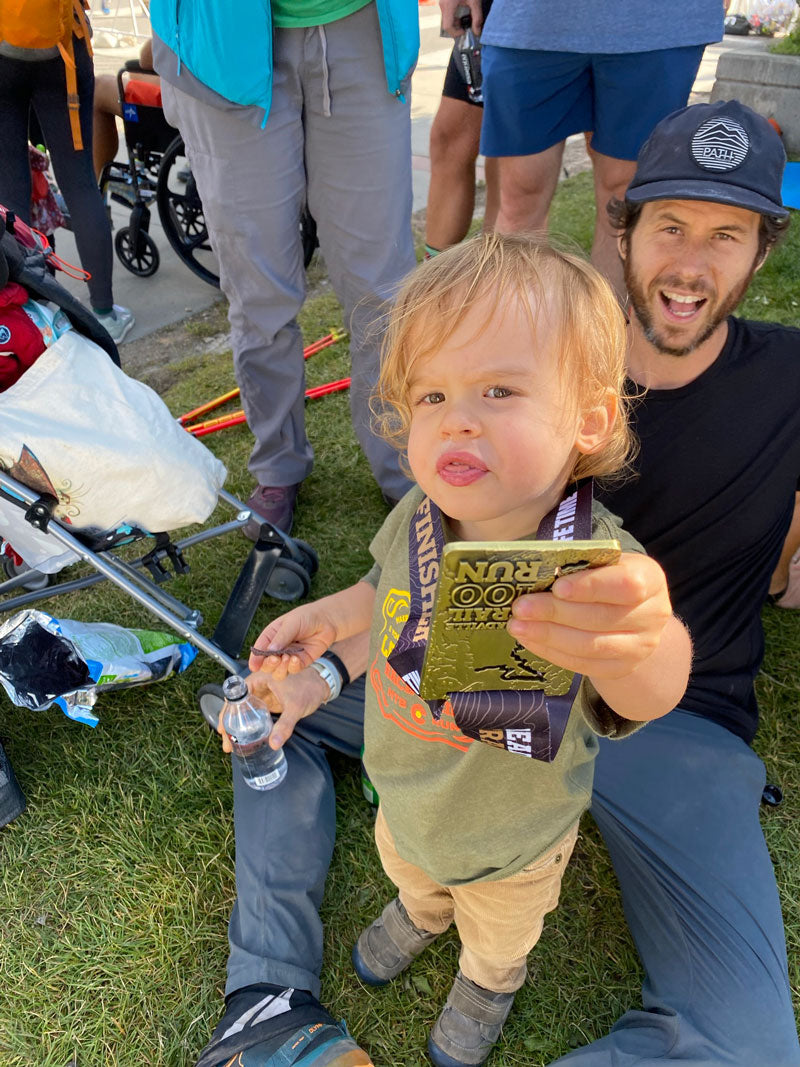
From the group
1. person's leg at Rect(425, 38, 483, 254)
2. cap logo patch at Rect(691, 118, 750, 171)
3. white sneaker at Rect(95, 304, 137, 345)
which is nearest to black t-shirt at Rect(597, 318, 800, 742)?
cap logo patch at Rect(691, 118, 750, 171)

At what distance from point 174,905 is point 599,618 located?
1.48 meters

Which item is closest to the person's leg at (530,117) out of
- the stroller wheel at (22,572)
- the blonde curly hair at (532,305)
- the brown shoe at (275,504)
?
the brown shoe at (275,504)

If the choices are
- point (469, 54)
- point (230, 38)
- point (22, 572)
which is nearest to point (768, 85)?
point (469, 54)

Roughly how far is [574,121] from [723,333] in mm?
1414

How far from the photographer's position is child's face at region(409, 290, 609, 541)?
41.1 inches

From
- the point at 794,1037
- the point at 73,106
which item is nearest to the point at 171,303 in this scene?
the point at 73,106

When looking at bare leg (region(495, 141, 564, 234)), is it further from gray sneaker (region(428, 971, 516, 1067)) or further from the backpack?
gray sneaker (region(428, 971, 516, 1067))

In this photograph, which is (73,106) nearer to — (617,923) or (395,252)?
(395,252)

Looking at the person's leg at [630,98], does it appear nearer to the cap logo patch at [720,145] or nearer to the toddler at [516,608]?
the cap logo patch at [720,145]

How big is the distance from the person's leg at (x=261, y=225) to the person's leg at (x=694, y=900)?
5.46 ft

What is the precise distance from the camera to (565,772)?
4.20 feet

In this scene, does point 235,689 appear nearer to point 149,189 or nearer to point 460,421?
point 460,421

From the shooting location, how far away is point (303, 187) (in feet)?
8.11

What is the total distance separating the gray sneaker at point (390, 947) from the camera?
1.73 m
